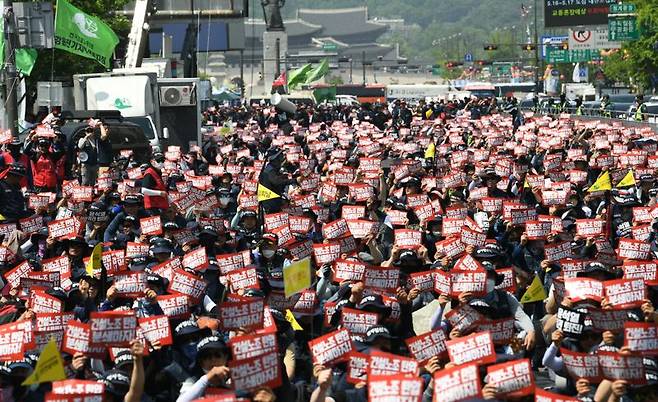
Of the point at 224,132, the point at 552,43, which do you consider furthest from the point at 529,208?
the point at 552,43

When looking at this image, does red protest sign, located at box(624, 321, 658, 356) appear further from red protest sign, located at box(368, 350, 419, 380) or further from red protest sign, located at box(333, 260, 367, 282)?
red protest sign, located at box(333, 260, 367, 282)

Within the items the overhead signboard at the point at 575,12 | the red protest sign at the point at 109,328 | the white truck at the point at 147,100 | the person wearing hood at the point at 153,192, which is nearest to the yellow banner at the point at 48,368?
the red protest sign at the point at 109,328

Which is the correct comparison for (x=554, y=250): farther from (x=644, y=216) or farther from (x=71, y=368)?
(x=71, y=368)

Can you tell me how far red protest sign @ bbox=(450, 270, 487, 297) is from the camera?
1079 centimetres

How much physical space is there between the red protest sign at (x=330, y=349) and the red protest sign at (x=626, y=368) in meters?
1.58

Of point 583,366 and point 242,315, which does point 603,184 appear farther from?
point 583,366

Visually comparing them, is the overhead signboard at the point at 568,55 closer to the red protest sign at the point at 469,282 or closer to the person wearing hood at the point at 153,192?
the person wearing hood at the point at 153,192

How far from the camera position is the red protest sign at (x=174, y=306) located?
A: 35.3 feet

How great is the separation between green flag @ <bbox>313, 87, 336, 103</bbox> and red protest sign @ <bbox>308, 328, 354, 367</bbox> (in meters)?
75.7

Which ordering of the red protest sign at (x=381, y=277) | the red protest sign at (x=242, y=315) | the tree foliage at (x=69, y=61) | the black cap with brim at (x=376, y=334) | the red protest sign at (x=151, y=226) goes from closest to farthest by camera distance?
the black cap with brim at (x=376, y=334) → the red protest sign at (x=242, y=315) → the red protest sign at (x=381, y=277) → the red protest sign at (x=151, y=226) → the tree foliage at (x=69, y=61)

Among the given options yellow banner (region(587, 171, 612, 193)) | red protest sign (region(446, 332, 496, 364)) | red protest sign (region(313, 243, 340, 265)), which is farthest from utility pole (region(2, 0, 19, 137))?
red protest sign (region(446, 332, 496, 364))

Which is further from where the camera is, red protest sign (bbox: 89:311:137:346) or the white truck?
the white truck

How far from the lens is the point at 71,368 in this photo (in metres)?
9.30

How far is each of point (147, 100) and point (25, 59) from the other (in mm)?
5629
